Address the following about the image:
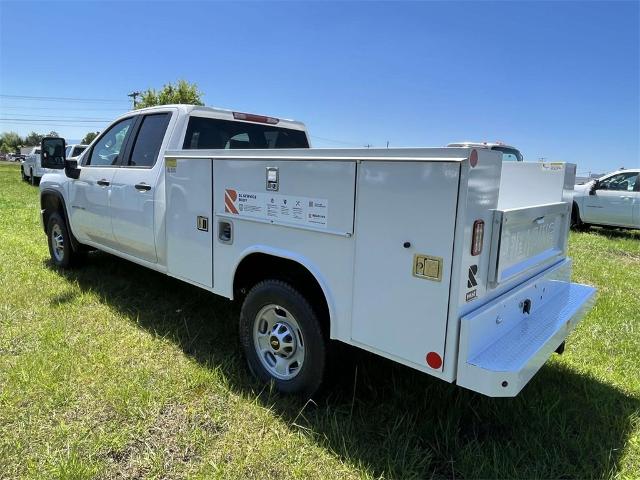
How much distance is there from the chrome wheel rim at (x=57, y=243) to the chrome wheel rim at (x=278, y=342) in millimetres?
4133

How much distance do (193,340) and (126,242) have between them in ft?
4.22

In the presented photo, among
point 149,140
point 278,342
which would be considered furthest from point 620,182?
point 278,342

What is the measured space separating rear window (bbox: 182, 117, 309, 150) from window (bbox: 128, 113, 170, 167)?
0.27 metres

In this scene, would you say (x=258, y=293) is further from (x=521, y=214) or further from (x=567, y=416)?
(x=567, y=416)

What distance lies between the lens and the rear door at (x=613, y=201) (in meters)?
11.5

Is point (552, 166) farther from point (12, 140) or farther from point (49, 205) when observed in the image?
point (12, 140)

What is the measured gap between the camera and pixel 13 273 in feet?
19.8

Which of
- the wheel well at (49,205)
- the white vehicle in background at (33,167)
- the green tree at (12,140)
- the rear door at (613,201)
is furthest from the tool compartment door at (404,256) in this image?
the green tree at (12,140)

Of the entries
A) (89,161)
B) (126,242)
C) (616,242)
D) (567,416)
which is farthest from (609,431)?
(616,242)

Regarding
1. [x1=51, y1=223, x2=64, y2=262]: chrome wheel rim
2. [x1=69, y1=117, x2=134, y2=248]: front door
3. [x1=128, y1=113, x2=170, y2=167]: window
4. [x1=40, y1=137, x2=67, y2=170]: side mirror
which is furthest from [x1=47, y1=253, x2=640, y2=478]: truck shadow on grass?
[x1=51, y1=223, x2=64, y2=262]: chrome wheel rim

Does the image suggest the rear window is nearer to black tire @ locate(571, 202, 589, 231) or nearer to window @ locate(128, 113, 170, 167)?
window @ locate(128, 113, 170, 167)

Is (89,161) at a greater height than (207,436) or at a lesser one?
greater

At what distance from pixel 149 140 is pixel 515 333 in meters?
3.56

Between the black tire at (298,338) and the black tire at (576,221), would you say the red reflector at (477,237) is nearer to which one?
the black tire at (298,338)
